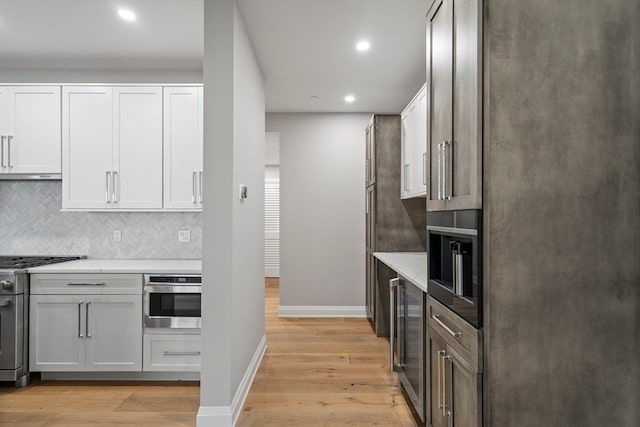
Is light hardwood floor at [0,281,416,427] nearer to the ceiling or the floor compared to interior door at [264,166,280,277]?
nearer to the floor

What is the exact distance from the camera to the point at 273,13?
2.65 metres

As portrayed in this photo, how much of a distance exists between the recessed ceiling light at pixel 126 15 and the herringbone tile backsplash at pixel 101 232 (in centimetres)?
162

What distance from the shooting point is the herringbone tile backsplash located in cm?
362

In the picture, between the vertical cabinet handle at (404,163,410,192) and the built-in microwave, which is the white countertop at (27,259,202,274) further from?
the vertical cabinet handle at (404,163,410,192)

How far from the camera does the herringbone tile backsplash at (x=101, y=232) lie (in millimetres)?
3623

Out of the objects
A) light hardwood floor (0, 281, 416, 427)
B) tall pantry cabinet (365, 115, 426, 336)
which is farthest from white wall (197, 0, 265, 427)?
tall pantry cabinet (365, 115, 426, 336)

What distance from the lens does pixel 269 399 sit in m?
2.74

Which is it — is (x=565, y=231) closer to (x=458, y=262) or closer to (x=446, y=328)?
(x=458, y=262)

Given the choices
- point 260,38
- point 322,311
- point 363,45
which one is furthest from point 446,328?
point 322,311

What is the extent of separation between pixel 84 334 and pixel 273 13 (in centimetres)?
272

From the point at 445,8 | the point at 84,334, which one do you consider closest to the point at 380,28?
the point at 445,8

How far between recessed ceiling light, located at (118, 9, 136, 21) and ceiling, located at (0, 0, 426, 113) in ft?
0.12

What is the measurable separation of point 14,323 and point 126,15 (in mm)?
2374

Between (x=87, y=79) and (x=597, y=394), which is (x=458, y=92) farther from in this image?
(x=87, y=79)
